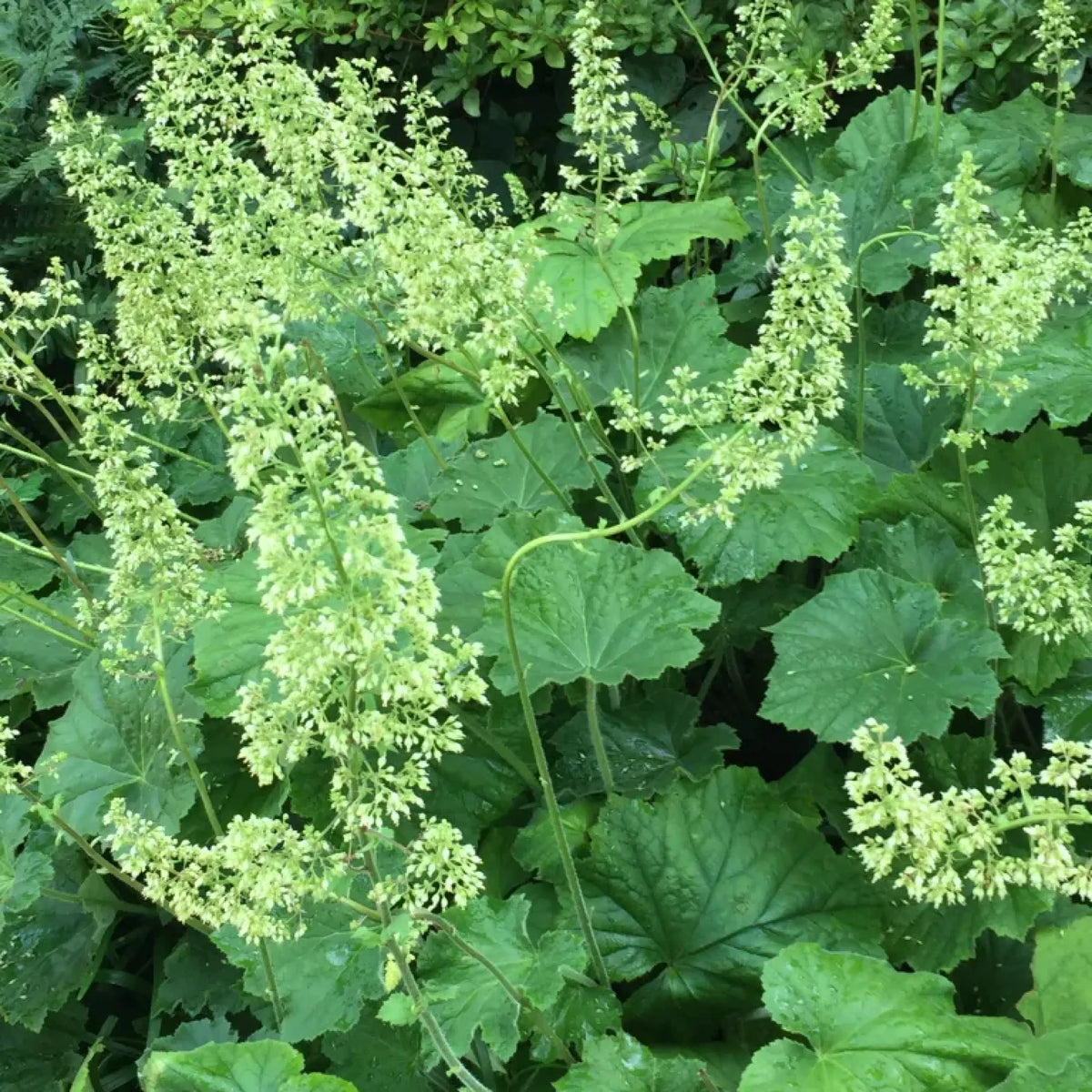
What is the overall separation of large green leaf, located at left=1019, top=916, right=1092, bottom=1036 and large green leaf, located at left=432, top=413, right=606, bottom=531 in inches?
52.8

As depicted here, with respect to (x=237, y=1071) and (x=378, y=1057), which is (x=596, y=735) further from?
(x=237, y=1071)

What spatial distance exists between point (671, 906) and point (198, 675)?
103 centimetres

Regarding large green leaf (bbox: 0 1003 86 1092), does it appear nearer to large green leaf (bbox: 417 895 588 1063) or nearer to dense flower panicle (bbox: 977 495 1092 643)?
large green leaf (bbox: 417 895 588 1063)

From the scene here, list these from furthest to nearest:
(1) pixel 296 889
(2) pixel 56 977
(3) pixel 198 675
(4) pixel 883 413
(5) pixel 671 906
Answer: (4) pixel 883 413 < (2) pixel 56 977 < (3) pixel 198 675 < (5) pixel 671 906 < (1) pixel 296 889

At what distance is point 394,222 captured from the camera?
2043mm

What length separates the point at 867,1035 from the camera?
5.06 ft

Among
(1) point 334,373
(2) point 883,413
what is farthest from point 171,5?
(2) point 883,413

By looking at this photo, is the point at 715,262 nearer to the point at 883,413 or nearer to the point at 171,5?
the point at 883,413

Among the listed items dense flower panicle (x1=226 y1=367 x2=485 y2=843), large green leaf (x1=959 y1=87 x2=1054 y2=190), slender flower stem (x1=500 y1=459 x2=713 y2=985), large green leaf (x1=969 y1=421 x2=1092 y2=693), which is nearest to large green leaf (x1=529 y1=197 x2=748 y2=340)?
large green leaf (x1=959 y1=87 x2=1054 y2=190)

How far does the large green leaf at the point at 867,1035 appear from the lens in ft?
4.90

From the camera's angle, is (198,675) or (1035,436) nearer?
(198,675)

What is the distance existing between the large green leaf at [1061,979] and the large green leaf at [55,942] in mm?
→ 1862

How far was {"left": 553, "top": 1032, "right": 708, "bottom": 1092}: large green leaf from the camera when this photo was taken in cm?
155

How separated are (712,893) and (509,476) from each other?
3.78 feet
